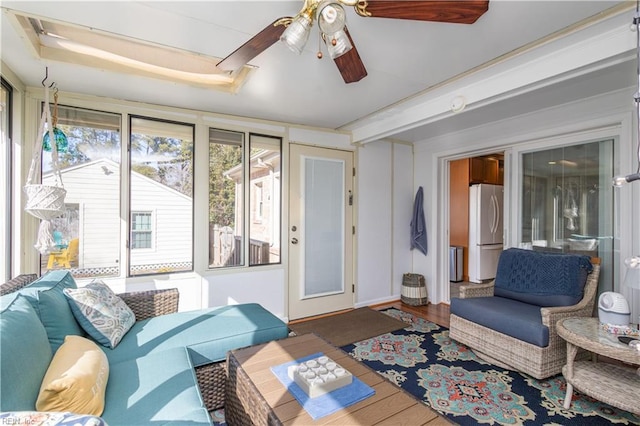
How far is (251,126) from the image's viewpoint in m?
3.58

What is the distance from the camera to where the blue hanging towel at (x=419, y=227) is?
4520 millimetres

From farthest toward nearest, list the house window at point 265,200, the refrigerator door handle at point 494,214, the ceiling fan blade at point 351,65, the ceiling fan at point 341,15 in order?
the refrigerator door handle at point 494,214 → the house window at point 265,200 → the ceiling fan blade at point 351,65 → the ceiling fan at point 341,15

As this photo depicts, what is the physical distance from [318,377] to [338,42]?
1.65 metres

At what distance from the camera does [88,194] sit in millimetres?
2824

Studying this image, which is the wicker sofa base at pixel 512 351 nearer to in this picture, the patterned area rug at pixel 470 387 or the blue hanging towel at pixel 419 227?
the patterned area rug at pixel 470 387

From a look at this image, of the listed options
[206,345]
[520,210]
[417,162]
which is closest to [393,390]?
[206,345]

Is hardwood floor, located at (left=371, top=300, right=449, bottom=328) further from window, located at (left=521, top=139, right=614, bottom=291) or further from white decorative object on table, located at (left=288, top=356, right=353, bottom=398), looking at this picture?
white decorative object on table, located at (left=288, top=356, right=353, bottom=398)

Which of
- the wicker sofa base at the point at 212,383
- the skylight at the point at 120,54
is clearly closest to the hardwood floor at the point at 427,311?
the wicker sofa base at the point at 212,383

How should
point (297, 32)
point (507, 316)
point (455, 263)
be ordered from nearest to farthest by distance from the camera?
1. point (297, 32)
2. point (507, 316)
3. point (455, 263)

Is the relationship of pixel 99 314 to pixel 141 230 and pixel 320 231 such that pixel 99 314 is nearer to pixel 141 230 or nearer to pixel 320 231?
pixel 141 230

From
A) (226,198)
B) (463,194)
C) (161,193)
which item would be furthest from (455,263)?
(161,193)

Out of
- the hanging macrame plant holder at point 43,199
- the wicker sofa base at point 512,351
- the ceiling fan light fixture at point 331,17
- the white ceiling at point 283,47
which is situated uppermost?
the white ceiling at point 283,47

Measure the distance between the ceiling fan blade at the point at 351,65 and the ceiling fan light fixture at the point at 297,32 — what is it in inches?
11.6

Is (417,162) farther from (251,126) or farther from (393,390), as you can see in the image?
(393,390)
